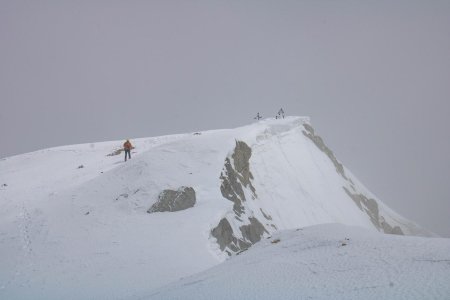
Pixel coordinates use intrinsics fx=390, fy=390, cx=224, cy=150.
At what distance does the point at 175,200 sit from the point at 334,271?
1479 cm

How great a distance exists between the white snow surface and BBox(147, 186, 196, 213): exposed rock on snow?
0.51 m

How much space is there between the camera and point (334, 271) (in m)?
8.27

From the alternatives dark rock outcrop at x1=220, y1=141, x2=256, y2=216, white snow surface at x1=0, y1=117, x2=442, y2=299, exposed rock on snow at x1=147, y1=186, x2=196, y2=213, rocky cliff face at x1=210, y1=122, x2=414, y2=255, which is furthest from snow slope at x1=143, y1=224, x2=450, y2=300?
dark rock outcrop at x1=220, y1=141, x2=256, y2=216

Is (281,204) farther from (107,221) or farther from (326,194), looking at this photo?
(107,221)

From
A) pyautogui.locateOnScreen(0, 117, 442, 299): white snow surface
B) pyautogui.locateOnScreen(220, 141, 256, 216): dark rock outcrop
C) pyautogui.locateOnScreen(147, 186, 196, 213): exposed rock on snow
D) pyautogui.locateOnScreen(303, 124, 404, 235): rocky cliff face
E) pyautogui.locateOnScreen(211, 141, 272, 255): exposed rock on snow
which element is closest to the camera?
pyautogui.locateOnScreen(0, 117, 442, 299): white snow surface

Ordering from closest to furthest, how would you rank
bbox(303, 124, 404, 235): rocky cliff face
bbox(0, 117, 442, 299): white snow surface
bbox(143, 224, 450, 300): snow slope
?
1. bbox(143, 224, 450, 300): snow slope
2. bbox(0, 117, 442, 299): white snow surface
3. bbox(303, 124, 404, 235): rocky cliff face

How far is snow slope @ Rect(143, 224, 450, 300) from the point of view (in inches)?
275

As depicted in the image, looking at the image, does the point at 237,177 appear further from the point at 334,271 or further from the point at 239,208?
the point at 334,271

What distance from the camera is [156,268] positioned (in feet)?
51.3

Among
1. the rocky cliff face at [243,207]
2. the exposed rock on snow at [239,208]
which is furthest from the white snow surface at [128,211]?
the exposed rock on snow at [239,208]

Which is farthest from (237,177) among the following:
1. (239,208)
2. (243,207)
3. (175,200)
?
(175,200)

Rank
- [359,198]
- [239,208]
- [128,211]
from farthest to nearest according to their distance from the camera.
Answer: [359,198], [239,208], [128,211]

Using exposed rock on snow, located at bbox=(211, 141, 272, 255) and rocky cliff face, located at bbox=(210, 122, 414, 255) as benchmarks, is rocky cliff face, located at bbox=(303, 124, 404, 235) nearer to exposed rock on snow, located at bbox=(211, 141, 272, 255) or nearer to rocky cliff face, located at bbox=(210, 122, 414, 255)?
rocky cliff face, located at bbox=(210, 122, 414, 255)

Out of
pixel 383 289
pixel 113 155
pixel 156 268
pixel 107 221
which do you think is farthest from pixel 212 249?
pixel 113 155
